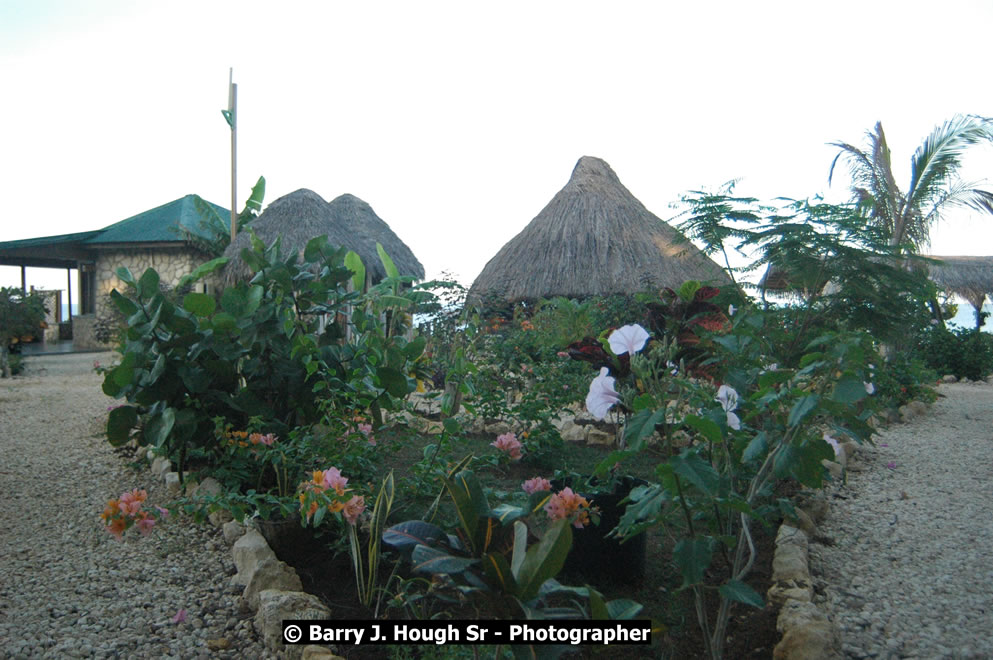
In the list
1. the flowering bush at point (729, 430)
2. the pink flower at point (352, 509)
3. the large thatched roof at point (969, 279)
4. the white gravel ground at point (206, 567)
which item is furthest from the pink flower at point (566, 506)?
the large thatched roof at point (969, 279)

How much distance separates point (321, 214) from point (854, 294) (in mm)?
9879

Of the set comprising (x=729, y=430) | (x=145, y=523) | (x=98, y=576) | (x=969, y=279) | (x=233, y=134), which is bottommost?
(x=98, y=576)

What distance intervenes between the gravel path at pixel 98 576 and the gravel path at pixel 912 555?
1806 millimetres

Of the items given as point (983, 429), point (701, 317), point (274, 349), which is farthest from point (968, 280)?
point (274, 349)

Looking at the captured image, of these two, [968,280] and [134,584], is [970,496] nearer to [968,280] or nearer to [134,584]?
[134,584]

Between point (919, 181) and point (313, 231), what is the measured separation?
9511 mm

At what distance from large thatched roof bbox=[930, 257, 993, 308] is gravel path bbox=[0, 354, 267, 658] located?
57.2ft

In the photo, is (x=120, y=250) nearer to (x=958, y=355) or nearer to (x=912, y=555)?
(x=912, y=555)

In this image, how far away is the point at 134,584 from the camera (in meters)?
2.08

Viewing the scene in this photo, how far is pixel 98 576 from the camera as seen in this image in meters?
2.14

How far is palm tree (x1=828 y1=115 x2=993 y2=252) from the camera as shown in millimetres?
8328

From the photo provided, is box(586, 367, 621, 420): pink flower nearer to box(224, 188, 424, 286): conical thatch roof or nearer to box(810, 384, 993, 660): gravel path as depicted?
box(810, 384, 993, 660): gravel path

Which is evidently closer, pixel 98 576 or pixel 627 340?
pixel 627 340

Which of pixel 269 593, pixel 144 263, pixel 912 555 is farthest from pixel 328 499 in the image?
pixel 144 263
